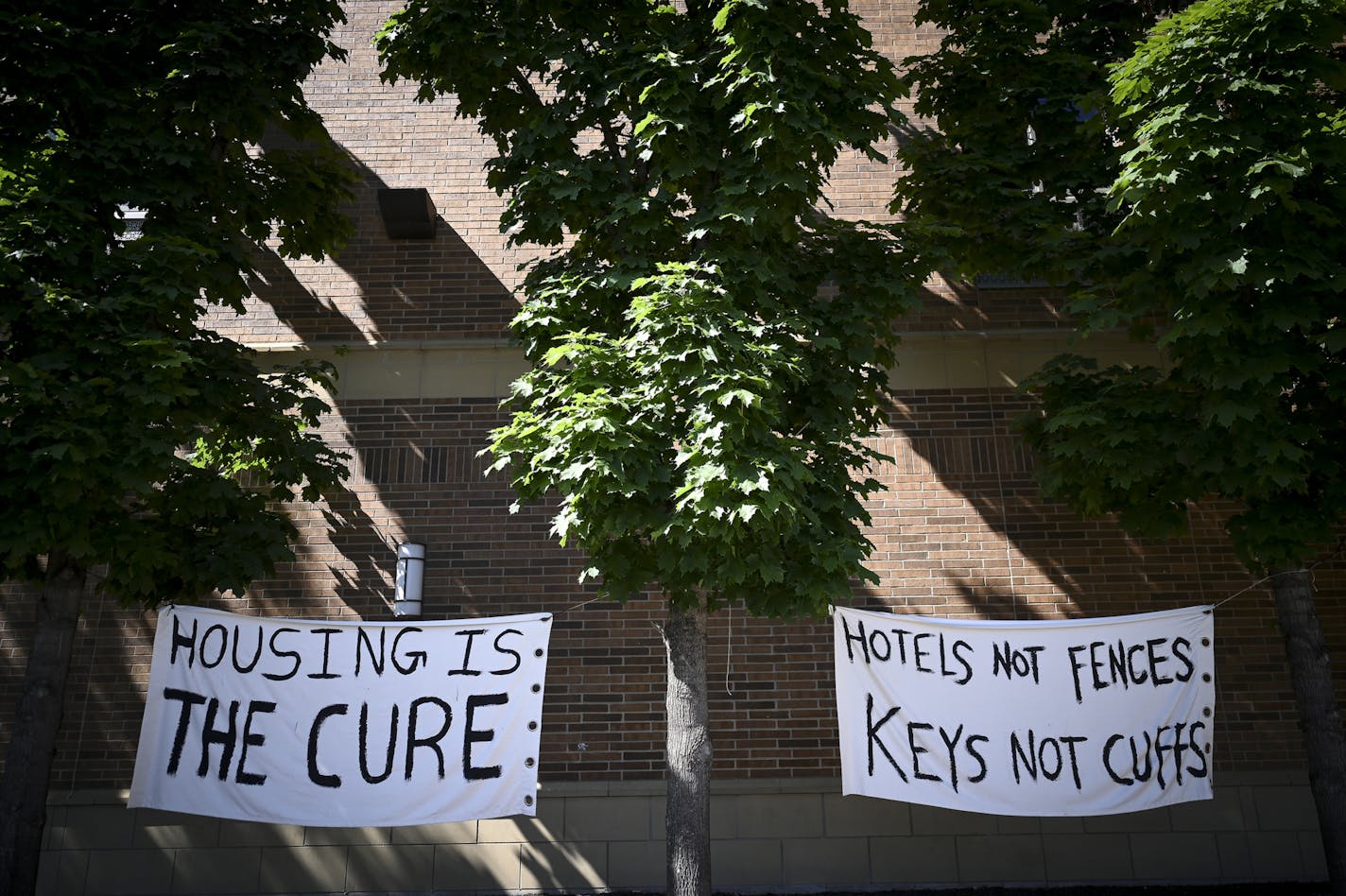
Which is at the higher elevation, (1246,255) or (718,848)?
(1246,255)

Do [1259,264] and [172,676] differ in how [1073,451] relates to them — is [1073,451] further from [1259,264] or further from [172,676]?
[172,676]

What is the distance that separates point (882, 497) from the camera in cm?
793

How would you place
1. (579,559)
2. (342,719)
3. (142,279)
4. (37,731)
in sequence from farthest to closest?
(579,559) < (342,719) < (37,731) < (142,279)

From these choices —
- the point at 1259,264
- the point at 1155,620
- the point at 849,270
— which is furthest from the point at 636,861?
the point at 1259,264

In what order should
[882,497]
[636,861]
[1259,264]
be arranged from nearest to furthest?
[1259,264], [636,861], [882,497]


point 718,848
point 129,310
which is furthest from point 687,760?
point 129,310

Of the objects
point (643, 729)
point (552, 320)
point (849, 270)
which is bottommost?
point (643, 729)

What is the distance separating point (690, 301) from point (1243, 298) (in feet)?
11.2

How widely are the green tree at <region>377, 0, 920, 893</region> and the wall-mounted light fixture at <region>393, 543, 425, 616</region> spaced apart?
2235mm

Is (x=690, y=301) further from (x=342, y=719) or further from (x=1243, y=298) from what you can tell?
(x=342, y=719)

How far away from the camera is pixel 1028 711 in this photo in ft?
21.0

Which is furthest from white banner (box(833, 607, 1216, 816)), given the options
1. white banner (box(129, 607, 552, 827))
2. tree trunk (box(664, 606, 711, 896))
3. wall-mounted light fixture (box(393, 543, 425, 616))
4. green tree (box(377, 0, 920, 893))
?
wall-mounted light fixture (box(393, 543, 425, 616))

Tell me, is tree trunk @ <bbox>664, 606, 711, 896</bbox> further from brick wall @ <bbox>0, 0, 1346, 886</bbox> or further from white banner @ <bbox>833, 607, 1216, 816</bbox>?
brick wall @ <bbox>0, 0, 1346, 886</bbox>

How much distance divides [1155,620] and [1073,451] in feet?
4.63
